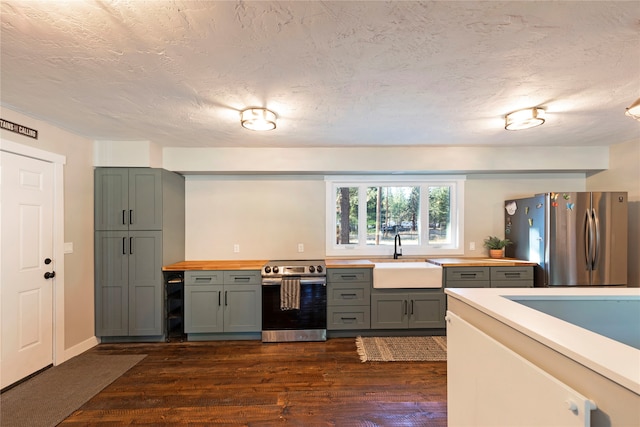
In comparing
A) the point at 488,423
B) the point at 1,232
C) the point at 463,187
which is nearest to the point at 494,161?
the point at 463,187

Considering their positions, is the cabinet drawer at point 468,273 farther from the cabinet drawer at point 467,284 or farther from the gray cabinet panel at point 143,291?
the gray cabinet panel at point 143,291

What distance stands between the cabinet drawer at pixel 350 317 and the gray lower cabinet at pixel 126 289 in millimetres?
1973

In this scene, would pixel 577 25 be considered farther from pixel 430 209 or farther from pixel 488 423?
pixel 430 209

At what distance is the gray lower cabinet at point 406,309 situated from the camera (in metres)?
3.16

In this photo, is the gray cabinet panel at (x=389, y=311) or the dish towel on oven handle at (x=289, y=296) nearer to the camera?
the dish towel on oven handle at (x=289, y=296)

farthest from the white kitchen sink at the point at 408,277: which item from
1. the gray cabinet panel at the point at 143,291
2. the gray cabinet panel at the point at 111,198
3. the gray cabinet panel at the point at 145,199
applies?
the gray cabinet panel at the point at 111,198

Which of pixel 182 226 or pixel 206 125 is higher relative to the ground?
pixel 206 125

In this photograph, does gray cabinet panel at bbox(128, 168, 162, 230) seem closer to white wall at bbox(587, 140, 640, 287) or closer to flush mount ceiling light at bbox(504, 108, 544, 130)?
flush mount ceiling light at bbox(504, 108, 544, 130)

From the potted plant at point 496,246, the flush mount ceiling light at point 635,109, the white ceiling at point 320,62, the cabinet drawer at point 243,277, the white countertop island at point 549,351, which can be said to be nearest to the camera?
the white countertop island at point 549,351

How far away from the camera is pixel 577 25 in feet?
4.06

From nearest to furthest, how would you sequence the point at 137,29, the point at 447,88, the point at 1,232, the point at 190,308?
the point at 137,29 → the point at 447,88 → the point at 1,232 → the point at 190,308

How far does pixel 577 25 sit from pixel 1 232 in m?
3.96

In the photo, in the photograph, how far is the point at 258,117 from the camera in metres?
2.17

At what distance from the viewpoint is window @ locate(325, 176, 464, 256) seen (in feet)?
12.4
